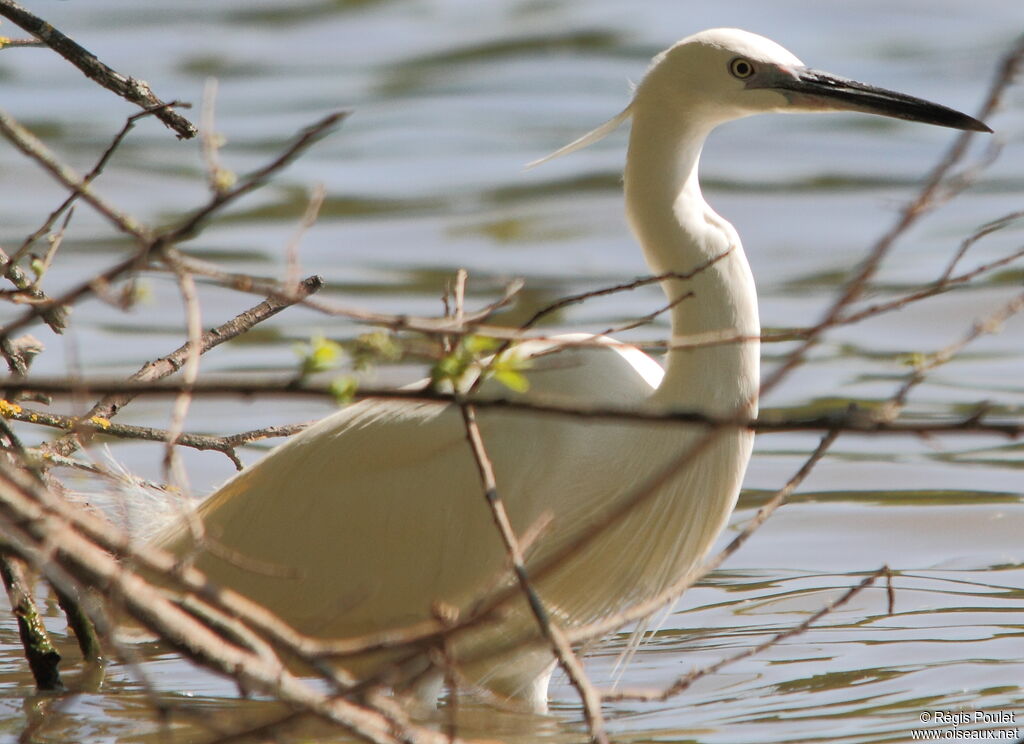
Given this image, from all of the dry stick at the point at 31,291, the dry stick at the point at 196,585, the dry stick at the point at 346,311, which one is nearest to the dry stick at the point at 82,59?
the dry stick at the point at 31,291

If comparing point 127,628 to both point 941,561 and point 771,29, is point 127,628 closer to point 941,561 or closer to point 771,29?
point 941,561

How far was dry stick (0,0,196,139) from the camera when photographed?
2.27 m

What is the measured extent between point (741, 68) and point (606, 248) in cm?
599

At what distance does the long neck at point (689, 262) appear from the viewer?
314 cm

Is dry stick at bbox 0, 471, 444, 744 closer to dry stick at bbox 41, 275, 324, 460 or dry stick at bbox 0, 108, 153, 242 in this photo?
dry stick at bbox 0, 108, 153, 242

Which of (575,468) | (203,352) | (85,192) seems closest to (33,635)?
(203,352)

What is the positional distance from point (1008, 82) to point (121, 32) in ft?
51.9

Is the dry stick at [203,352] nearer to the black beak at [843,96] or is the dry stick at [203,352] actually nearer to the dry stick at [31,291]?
the dry stick at [31,291]

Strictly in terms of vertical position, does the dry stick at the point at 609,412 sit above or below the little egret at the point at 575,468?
below

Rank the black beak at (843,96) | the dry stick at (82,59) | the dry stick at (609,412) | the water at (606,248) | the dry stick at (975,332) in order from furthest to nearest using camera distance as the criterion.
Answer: the water at (606,248) < the black beak at (843,96) < the dry stick at (82,59) < the dry stick at (975,332) < the dry stick at (609,412)

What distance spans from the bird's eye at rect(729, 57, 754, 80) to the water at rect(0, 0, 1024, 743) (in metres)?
0.83

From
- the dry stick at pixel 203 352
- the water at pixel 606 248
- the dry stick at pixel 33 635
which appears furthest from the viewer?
the water at pixel 606 248

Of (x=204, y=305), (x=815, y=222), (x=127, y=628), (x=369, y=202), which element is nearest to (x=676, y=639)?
(x=127, y=628)

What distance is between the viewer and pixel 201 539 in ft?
5.63
